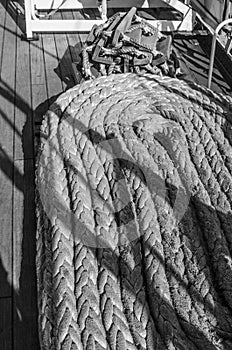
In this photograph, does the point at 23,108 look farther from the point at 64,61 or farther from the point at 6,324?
the point at 6,324

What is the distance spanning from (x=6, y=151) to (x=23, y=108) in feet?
1.45

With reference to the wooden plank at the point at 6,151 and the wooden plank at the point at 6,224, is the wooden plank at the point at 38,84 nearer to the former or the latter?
the wooden plank at the point at 6,151

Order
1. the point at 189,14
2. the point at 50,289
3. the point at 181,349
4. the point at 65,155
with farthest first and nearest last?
the point at 189,14
the point at 65,155
the point at 50,289
the point at 181,349

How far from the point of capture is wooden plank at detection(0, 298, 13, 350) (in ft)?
5.87

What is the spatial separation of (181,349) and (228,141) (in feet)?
3.79

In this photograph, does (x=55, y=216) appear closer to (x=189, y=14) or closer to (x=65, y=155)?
(x=65, y=155)

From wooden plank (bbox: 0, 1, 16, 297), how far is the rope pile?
0.47m

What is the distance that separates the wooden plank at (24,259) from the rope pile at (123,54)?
32.9 inches

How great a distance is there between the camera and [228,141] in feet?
8.20

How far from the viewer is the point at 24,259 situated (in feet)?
6.79

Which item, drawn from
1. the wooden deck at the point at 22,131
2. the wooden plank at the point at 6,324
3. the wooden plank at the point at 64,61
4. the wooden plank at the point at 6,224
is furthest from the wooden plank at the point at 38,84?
the wooden plank at the point at 6,324

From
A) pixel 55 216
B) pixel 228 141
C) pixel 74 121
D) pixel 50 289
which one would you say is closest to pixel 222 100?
pixel 228 141

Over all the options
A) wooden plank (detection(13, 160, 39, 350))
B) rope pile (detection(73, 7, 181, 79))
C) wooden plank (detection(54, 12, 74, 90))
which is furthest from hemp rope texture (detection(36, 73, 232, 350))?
wooden plank (detection(54, 12, 74, 90))

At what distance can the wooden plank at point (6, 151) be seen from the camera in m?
2.07
